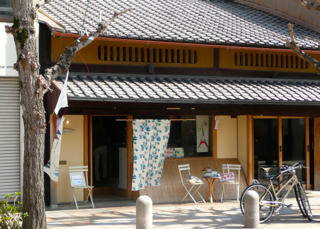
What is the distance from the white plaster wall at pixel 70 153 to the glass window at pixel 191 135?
8.77ft

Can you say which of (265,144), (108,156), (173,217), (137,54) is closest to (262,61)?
(265,144)

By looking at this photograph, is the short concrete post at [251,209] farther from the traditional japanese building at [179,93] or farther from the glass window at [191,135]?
the glass window at [191,135]

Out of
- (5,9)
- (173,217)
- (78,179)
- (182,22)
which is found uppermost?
(182,22)

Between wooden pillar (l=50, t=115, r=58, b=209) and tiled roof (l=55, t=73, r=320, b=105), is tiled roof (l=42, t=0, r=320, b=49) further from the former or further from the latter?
wooden pillar (l=50, t=115, r=58, b=209)

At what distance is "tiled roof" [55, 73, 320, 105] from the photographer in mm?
11258

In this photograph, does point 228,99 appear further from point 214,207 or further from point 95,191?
point 95,191

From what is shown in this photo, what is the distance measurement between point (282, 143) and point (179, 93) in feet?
15.4

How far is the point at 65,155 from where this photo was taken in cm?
1245

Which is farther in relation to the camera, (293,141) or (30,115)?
(293,141)

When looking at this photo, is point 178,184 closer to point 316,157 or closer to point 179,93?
point 179,93

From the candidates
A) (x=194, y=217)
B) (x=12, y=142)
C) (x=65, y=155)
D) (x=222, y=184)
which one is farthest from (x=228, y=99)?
(x=12, y=142)

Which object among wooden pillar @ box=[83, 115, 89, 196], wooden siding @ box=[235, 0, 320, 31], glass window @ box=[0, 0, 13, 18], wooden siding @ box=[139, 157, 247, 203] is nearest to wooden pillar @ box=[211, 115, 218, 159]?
wooden siding @ box=[139, 157, 247, 203]

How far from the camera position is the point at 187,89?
12469 mm

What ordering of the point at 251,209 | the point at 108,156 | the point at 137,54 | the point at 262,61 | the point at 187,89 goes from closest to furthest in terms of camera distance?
1. the point at 251,209
2. the point at 187,89
3. the point at 137,54
4. the point at 108,156
5. the point at 262,61
